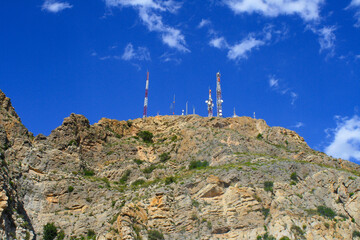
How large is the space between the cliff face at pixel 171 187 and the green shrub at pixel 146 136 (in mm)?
7341

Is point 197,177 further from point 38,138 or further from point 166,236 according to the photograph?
point 38,138

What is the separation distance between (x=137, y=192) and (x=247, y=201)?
16.8 metres

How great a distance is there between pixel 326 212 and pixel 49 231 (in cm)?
3634

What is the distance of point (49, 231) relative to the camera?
205 feet

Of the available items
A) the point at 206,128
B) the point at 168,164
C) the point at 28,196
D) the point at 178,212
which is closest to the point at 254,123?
the point at 206,128

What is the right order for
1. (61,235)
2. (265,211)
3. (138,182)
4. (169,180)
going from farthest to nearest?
(138,182), (169,180), (61,235), (265,211)

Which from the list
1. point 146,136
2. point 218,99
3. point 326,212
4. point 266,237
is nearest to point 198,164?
point 146,136

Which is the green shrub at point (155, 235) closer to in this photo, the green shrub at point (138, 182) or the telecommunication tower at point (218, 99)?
the green shrub at point (138, 182)

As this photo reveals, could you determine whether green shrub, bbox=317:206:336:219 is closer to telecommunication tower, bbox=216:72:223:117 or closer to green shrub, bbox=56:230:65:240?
green shrub, bbox=56:230:65:240

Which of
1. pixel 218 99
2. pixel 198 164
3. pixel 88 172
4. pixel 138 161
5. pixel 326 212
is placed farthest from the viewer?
pixel 218 99

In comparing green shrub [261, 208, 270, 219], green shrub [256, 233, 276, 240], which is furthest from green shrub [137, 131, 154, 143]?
green shrub [256, 233, 276, 240]

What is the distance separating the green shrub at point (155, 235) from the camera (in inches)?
2349

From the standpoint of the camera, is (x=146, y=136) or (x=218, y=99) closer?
(x=146, y=136)

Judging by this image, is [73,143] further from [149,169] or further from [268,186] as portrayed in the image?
[268,186]
